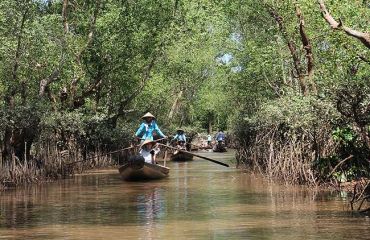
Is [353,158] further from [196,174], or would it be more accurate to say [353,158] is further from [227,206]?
[196,174]

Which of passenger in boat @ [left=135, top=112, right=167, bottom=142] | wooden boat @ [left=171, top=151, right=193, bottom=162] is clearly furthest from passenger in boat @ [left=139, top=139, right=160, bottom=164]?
wooden boat @ [left=171, top=151, right=193, bottom=162]

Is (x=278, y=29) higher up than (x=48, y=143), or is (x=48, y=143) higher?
(x=278, y=29)

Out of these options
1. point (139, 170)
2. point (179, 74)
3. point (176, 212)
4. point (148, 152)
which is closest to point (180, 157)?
point (179, 74)

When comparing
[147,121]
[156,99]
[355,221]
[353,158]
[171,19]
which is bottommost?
[355,221]

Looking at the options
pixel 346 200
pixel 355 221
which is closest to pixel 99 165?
pixel 346 200

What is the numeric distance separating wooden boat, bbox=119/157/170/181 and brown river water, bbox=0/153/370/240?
0.52 meters

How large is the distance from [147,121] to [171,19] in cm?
876

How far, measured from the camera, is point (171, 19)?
28609 mm

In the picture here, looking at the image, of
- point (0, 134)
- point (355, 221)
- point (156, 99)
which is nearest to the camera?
point (355, 221)

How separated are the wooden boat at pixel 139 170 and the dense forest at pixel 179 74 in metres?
2.34

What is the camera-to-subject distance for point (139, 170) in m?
19.2

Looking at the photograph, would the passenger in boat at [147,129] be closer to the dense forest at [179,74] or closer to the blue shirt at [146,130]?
the blue shirt at [146,130]

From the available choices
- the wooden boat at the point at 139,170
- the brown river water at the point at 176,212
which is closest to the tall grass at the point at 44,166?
the brown river water at the point at 176,212

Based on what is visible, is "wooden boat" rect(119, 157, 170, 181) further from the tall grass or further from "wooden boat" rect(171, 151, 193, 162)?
"wooden boat" rect(171, 151, 193, 162)
